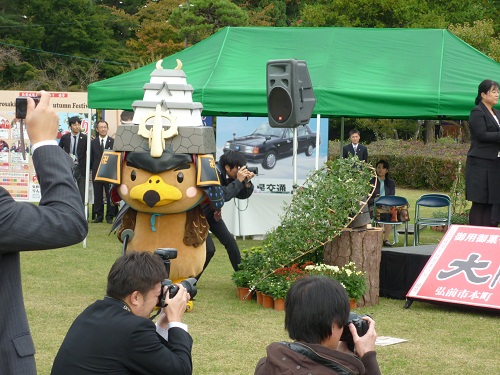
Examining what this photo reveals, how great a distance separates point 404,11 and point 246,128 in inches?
821

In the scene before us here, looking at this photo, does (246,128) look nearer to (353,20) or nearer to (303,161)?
(303,161)

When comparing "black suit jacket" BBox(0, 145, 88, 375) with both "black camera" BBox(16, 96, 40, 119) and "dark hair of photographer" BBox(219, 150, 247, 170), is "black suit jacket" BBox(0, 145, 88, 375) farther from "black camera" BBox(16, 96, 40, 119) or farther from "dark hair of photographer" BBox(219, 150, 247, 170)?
"dark hair of photographer" BBox(219, 150, 247, 170)

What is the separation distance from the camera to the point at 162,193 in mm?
8086

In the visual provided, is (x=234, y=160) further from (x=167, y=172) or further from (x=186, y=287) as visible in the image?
(x=186, y=287)

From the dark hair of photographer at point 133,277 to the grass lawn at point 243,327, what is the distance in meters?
2.70

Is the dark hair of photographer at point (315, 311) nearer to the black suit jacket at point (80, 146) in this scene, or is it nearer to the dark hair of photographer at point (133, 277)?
the dark hair of photographer at point (133, 277)

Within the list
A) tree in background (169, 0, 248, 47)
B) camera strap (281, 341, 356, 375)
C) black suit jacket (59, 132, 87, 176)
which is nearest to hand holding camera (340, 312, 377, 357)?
camera strap (281, 341, 356, 375)

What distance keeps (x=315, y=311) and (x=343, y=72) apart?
29.8 ft

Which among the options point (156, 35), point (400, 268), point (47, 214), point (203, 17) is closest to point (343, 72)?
point (400, 268)

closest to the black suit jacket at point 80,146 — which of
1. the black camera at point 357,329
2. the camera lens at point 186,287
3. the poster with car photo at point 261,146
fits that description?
the poster with car photo at point 261,146

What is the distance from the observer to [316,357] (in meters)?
3.21

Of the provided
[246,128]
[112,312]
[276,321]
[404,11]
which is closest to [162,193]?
[276,321]

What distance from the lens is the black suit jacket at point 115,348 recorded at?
12.3 ft

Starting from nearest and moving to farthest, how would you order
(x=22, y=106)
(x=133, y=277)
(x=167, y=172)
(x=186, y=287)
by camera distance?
1. (x=22, y=106)
2. (x=133, y=277)
3. (x=186, y=287)
4. (x=167, y=172)
